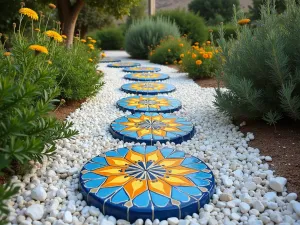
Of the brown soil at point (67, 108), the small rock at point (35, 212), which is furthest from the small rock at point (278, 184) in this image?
the brown soil at point (67, 108)

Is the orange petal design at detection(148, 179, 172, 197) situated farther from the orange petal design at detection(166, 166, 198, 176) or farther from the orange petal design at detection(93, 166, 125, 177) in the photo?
the orange petal design at detection(93, 166, 125, 177)

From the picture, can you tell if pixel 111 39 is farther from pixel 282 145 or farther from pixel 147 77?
pixel 282 145

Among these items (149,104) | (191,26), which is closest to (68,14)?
(149,104)

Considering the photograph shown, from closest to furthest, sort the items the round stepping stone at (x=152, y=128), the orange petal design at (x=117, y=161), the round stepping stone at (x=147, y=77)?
1. the orange petal design at (x=117, y=161)
2. the round stepping stone at (x=152, y=128)
3. the round stepping stone at (x=147, y=77)

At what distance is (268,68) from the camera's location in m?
2.74

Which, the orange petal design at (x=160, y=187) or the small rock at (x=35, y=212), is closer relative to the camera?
Answer: the small rock at (x=35, y=212)

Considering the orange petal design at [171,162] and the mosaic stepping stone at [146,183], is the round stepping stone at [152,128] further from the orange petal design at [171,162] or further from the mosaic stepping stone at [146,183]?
the orange petal design at [171,162]

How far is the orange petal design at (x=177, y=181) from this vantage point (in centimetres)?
196

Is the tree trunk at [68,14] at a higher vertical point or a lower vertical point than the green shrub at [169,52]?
higher

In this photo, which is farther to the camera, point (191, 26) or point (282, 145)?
point (191, 26)

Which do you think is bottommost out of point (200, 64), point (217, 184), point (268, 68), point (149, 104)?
point (217, 184)

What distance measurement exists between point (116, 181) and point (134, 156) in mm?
411

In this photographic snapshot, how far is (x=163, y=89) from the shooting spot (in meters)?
4.93

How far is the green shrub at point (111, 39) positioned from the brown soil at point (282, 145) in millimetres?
14955
